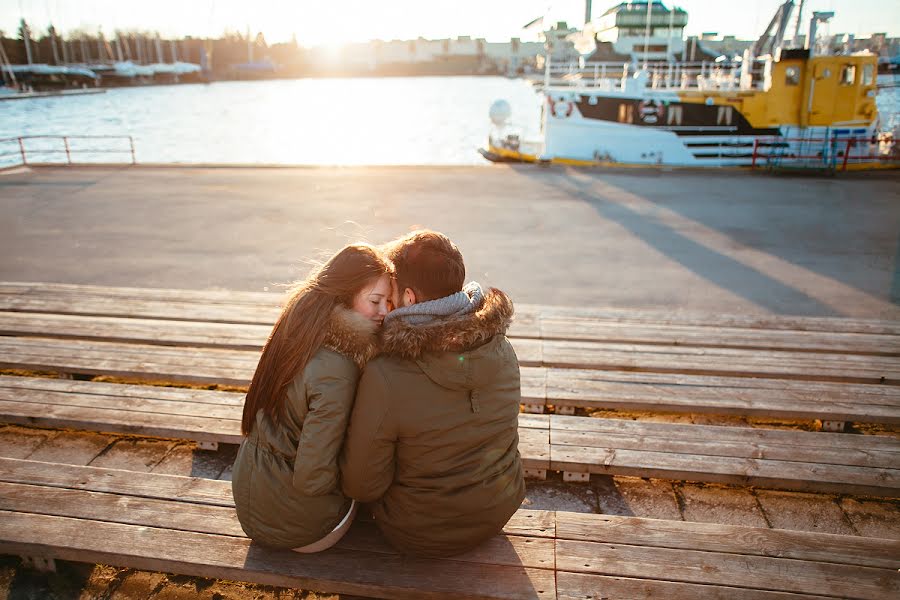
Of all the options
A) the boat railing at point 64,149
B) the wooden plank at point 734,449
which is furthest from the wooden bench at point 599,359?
the boat railing at point 64,149

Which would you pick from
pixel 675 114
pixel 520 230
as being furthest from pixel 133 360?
pixel 675 114

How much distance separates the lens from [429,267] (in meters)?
2.21

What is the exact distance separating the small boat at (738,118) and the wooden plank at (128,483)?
17053 millimetres

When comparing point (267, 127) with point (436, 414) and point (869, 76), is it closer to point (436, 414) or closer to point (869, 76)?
point (869, 76)

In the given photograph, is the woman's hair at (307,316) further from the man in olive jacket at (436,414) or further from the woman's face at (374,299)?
the man in olive jacket at (436,414)

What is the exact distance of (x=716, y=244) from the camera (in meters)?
9.12

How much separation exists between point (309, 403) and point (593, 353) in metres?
2.78

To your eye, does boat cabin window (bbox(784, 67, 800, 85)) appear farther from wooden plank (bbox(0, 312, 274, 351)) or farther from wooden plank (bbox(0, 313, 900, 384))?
wooden plank (bbox(0, 312, 274, 351))

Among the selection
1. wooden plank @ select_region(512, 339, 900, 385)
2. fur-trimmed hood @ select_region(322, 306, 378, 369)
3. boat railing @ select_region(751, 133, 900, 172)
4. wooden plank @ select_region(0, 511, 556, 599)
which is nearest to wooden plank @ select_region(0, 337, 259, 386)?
wooden plank @ select_region(0, 511, 556, 599)

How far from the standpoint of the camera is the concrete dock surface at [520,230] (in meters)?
7.36

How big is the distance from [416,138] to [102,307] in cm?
4711

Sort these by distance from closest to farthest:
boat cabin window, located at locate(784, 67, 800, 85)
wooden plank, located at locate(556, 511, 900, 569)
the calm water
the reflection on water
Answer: wooden plank, located at locate(556, 511, 900, 569), boat cabin window, located at locate(784, 67, 800, 85), the calm water, the reflection on water

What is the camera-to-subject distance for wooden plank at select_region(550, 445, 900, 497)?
308 centimetres

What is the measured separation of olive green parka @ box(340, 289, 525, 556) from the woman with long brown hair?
0.26ft
